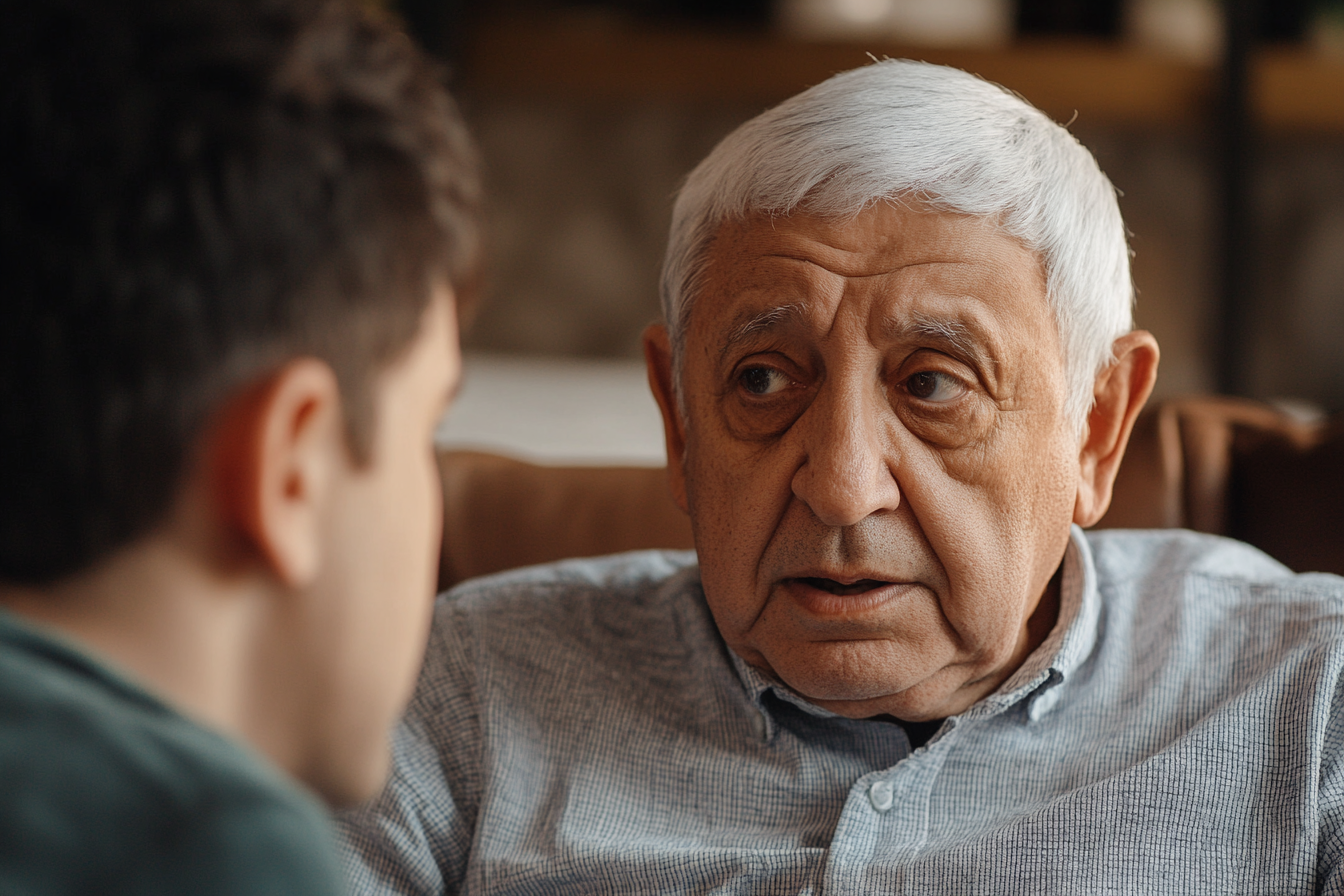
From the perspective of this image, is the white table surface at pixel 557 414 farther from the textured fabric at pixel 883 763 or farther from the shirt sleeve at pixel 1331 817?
the shirt sleeve at pixel 1331 817

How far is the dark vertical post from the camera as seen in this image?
3.05 metres

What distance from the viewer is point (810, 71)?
10.2 ft

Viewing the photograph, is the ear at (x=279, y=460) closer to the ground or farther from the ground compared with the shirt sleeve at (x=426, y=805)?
farther from the ground

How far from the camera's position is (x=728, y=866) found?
47.4 inches

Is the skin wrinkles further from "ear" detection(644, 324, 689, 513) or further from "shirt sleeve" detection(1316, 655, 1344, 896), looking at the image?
"shirt sleeve" detection(1316, 655, 1344, 896)

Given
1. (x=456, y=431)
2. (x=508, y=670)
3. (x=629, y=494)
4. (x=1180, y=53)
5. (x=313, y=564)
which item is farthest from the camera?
(x=1180, y=53)

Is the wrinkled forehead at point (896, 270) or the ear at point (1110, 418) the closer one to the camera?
the wrinkled forehead at point (896, 270)

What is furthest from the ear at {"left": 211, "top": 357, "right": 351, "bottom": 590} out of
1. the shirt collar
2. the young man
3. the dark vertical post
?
the dark vertical post

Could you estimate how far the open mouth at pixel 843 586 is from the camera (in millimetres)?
1217

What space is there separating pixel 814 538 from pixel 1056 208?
425 millimetres

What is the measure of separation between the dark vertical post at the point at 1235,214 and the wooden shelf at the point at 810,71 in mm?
46

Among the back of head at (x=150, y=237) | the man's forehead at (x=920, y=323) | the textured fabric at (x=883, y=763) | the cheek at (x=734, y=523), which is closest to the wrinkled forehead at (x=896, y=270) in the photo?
the man's forehead at (x=920, y=323)

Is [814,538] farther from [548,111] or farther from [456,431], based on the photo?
[548,111]

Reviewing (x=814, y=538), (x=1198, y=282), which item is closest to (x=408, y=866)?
(x=814, y=538)
